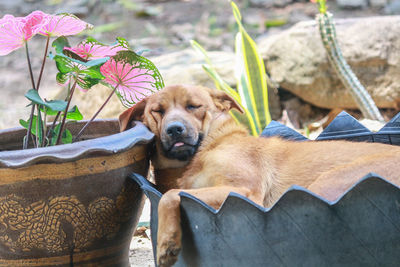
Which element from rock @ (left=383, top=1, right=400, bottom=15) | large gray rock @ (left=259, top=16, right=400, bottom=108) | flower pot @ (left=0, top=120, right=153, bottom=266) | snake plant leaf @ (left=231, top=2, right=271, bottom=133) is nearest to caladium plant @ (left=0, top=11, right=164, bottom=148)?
flower pot @ (left=0, top=120, right=153, bottom=266)

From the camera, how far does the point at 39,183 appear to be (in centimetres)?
193

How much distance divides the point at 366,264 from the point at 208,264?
52 centimetres

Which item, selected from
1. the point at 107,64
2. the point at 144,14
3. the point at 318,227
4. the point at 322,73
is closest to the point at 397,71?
the point at 322,73

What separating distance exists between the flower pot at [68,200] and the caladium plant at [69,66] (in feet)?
0.81

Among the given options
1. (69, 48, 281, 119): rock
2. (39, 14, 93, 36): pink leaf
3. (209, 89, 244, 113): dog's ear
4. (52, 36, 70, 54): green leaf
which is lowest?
(69, 48, 281, 119): rock

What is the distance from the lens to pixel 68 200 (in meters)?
1.98

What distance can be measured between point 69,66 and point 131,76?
33cm

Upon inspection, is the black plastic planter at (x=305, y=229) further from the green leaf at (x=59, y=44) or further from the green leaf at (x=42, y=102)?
the green leaf at (x=59, y=44)

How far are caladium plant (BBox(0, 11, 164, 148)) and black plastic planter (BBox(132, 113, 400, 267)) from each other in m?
0.75

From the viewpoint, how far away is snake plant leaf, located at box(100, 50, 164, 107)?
7.52ft

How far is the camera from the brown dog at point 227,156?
2.00 metres

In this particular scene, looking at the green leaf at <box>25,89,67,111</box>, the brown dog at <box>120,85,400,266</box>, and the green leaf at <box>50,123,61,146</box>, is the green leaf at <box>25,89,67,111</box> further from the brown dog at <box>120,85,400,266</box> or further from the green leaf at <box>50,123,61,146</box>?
the brown dog at <box>120,85,400,266</box>

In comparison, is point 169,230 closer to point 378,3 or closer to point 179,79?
point 179,79

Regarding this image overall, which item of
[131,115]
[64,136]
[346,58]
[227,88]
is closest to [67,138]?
[64,136]
